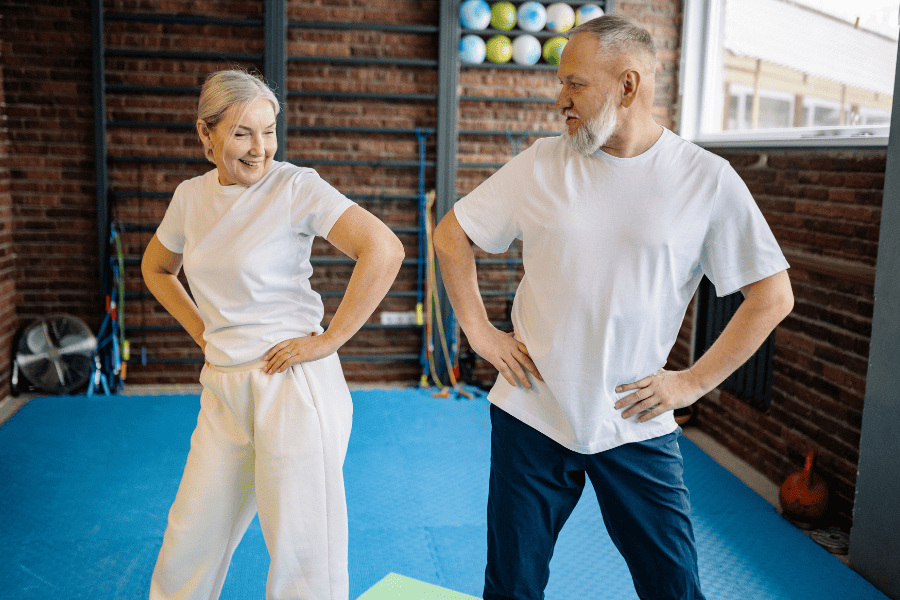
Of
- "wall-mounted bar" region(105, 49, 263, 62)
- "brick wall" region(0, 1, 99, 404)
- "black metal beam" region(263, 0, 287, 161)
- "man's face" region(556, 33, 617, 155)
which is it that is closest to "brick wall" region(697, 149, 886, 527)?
"man's face" region(556, 33, 617, 155)

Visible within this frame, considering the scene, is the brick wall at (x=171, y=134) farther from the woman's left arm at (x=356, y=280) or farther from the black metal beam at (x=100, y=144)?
the woman's left arm at (x=356, y=280)

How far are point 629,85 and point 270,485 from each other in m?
1.16

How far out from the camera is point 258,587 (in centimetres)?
262

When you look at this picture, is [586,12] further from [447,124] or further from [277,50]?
[277,50]

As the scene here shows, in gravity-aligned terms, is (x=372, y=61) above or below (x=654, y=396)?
above

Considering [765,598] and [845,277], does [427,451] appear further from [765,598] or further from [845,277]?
[845,277]

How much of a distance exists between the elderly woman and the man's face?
505mm

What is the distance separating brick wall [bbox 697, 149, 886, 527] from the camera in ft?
10.2

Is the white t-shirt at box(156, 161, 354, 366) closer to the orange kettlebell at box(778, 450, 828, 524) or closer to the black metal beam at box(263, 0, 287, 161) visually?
the orange kettlebell at box(778, 450, 828, 524)

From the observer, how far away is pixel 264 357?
1.76 metres

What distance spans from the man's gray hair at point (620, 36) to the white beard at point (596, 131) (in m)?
0.09

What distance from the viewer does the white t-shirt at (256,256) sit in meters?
1.72

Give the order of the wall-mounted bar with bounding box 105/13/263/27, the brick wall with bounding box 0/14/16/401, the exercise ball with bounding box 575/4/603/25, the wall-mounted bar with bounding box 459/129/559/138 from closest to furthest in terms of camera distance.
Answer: the brick wall with bounding box 0/14/16/401 < the wall-mounted bar with bounding box 105/13/263/27 < the exercise ball with bounding box 575/4/603/25 < the wall-mounted bar with bounding box 459/129/559/138


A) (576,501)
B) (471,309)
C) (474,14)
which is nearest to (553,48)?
(474,14)
